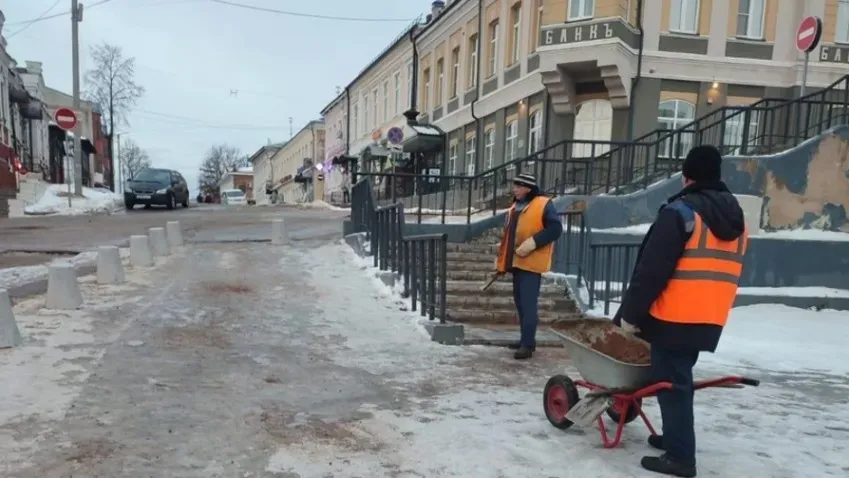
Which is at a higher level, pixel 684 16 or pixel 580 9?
pixel 684 16

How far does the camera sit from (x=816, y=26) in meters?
Answer: 11.3

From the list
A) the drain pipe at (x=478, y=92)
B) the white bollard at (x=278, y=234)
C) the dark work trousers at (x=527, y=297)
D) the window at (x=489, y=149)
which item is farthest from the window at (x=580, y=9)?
the dark work trousers at (x=527, y=297)

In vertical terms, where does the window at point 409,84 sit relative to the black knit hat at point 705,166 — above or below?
above

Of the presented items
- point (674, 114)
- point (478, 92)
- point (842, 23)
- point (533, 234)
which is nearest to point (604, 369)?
point (533, 234)

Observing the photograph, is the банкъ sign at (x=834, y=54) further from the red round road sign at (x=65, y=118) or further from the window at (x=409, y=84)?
the red round road sign at (x=65, y=118)

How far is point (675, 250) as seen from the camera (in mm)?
3076

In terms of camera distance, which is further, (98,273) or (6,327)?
(98,273)

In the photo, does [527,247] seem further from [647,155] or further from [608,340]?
[647,155]

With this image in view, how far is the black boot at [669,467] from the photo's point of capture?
322cm

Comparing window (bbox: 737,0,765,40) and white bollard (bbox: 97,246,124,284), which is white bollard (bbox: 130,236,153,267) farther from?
window (bbox: 737,0,765,40)

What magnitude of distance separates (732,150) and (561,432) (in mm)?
9222

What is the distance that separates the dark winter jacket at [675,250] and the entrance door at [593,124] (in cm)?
1384

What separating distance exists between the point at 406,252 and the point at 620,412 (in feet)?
13.9

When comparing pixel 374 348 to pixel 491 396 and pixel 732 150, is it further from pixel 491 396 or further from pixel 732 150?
pixel 732 150
